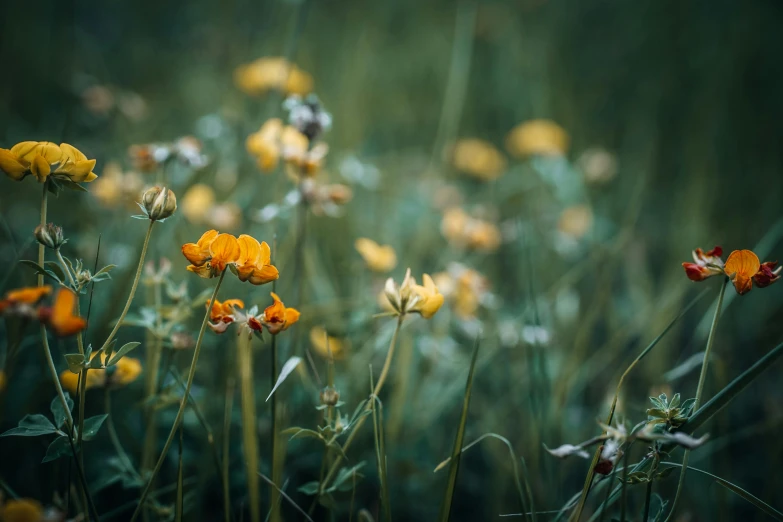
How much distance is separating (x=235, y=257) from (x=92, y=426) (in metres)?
0.43

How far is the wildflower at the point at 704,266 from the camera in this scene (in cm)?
106

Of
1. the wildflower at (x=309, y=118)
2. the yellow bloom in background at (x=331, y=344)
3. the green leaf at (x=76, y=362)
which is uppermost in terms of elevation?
the wildflower at (x=309, y=118)

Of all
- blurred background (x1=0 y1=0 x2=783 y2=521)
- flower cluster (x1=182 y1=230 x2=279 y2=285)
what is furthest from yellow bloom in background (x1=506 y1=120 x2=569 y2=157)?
flower cluster (x1=182 y1=230 x2=279 y2=285)

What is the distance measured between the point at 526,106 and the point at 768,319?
214 centimetres

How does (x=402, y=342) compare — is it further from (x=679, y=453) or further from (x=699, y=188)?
(x=699, y=188)

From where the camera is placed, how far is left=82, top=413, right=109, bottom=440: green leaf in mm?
1021

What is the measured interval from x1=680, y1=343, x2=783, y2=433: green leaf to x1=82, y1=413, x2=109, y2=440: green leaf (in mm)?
1119

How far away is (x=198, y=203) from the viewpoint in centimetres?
201

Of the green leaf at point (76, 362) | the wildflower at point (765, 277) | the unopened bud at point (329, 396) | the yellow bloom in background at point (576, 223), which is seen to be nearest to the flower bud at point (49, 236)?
the green leaf at point (76, 362)

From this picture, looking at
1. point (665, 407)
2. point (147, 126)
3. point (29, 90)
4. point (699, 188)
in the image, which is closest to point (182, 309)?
point (665, 407)

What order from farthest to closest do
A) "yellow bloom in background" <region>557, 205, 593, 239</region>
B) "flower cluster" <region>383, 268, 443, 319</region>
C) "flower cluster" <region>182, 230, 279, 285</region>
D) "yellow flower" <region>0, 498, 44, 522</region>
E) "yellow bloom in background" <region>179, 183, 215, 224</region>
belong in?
"yellow bloom in background" <region>557, 205, 593, 239</region> → "yellow bloom in background" <region>179, 183, 215, 224</region> → "flower cluster" <region>383, 268, 443, 319</region> → "flower cluster" <region>182, 230, 279, 285</region> → "yellow flower" <region>0, 498, 44, 522</region>

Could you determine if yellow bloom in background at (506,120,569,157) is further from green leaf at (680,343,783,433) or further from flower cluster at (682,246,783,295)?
green leaf at (680,343,783,433)

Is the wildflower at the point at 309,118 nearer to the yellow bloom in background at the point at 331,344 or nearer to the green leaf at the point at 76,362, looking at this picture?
the yellow bloom in background at the point at 331,344

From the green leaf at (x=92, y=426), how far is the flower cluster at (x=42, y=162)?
1.54 ft
